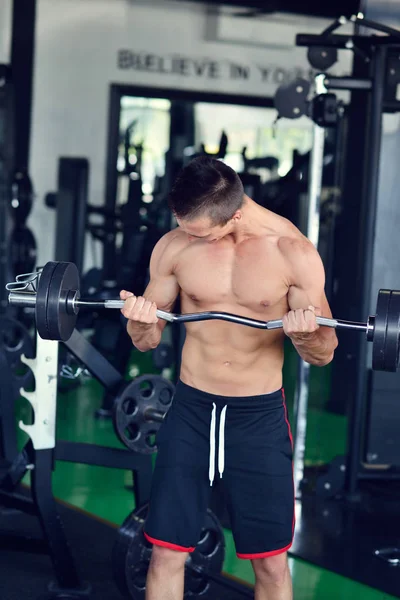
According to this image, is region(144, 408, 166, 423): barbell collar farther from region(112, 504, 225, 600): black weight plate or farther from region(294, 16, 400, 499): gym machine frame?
region(294, 16, 400, 499): gym machine frame

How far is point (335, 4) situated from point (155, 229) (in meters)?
3.38

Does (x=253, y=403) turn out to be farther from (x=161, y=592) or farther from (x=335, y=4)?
(x=335, y=4)

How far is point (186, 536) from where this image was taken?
2148 mm

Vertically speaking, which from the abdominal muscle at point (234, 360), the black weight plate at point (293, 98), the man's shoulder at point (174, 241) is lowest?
the abdominal muscle at point (234, 360)

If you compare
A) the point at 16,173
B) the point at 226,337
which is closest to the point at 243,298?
the point at 226,337

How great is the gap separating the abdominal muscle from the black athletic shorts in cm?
2

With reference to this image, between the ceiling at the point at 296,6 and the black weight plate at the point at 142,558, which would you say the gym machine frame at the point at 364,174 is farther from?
the ceiling at the point at 296,6

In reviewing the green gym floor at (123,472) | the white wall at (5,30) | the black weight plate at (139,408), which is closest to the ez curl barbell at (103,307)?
the black weight plate at (139,408)

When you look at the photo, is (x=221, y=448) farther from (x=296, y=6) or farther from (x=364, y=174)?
(x=296, y=6)

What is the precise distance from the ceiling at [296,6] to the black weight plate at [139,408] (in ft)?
16.6

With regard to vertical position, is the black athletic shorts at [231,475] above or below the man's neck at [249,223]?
below

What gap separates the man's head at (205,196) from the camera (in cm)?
200

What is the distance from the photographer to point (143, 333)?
2.22m

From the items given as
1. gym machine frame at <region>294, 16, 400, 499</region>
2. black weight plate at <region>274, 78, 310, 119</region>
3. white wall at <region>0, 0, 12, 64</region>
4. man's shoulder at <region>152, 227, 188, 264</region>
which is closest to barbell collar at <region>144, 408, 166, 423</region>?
man's shoulder at <region>152, 227, 188, 264</region>
